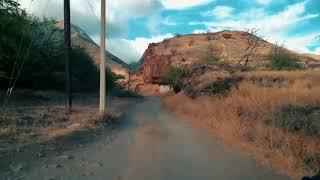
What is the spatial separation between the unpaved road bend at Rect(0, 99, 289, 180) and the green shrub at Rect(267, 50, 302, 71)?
4481cm

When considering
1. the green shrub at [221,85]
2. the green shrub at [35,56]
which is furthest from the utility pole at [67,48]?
the green shrub at [221,85]

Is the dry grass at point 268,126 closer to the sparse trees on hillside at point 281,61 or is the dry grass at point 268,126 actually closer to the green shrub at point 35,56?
the green shrub at point 35,56

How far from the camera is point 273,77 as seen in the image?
123 ft

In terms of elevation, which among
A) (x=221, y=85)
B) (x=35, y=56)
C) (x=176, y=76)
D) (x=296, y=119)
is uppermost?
(x=35, y=56)

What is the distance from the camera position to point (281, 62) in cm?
6131

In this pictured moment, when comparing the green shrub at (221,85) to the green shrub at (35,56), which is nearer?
the green shrub at (35,56)

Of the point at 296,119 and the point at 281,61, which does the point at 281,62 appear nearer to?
the point at 281,61

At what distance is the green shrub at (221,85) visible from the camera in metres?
34.8

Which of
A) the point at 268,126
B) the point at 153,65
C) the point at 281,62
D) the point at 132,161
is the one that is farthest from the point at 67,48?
the point at 153,65

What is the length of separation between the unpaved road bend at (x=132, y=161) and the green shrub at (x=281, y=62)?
44808 mm

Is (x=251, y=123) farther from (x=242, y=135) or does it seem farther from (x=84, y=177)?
(x=84, y=177)

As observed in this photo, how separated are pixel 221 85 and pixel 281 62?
28.0 m

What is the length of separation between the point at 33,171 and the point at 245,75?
99.4 feet

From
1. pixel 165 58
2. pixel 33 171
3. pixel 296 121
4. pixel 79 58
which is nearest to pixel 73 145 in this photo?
pixel 33 171
